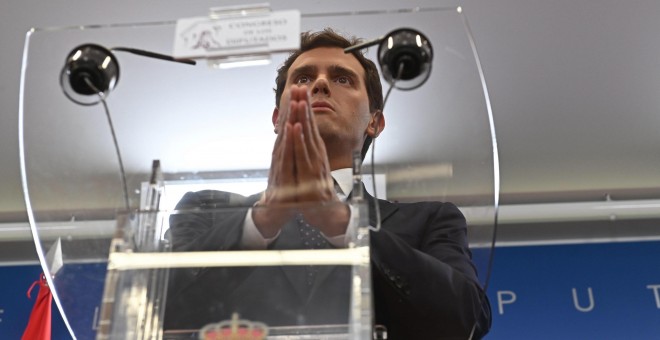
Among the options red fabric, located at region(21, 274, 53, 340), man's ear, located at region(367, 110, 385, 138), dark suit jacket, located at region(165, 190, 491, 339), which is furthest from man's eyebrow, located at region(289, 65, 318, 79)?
red fabric, located at region(21, 274, 53, 340)

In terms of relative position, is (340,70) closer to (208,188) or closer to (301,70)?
(301,70)

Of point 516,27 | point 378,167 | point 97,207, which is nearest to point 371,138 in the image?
point 378,167

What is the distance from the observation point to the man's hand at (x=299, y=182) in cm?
75

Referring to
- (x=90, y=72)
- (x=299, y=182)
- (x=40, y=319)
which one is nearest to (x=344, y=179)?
(x=299, y=182)

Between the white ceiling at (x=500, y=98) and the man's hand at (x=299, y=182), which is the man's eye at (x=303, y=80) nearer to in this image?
the white ceiling at (x=500, y=98)

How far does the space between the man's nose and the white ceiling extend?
8 cm

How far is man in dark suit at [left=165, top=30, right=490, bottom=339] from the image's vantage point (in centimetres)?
72

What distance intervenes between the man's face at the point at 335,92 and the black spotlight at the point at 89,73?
0.21 meters

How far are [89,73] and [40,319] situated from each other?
7.70 ft

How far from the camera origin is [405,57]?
0.94 m

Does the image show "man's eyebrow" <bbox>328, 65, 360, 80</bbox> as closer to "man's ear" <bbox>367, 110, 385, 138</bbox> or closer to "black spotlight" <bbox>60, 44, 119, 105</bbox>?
"man's ear" <bbox>367, 110, 385, 138</bbox>

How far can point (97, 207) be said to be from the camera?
93 centimetres

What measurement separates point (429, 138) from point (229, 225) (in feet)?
1.24

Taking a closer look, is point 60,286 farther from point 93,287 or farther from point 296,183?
point 296,183
